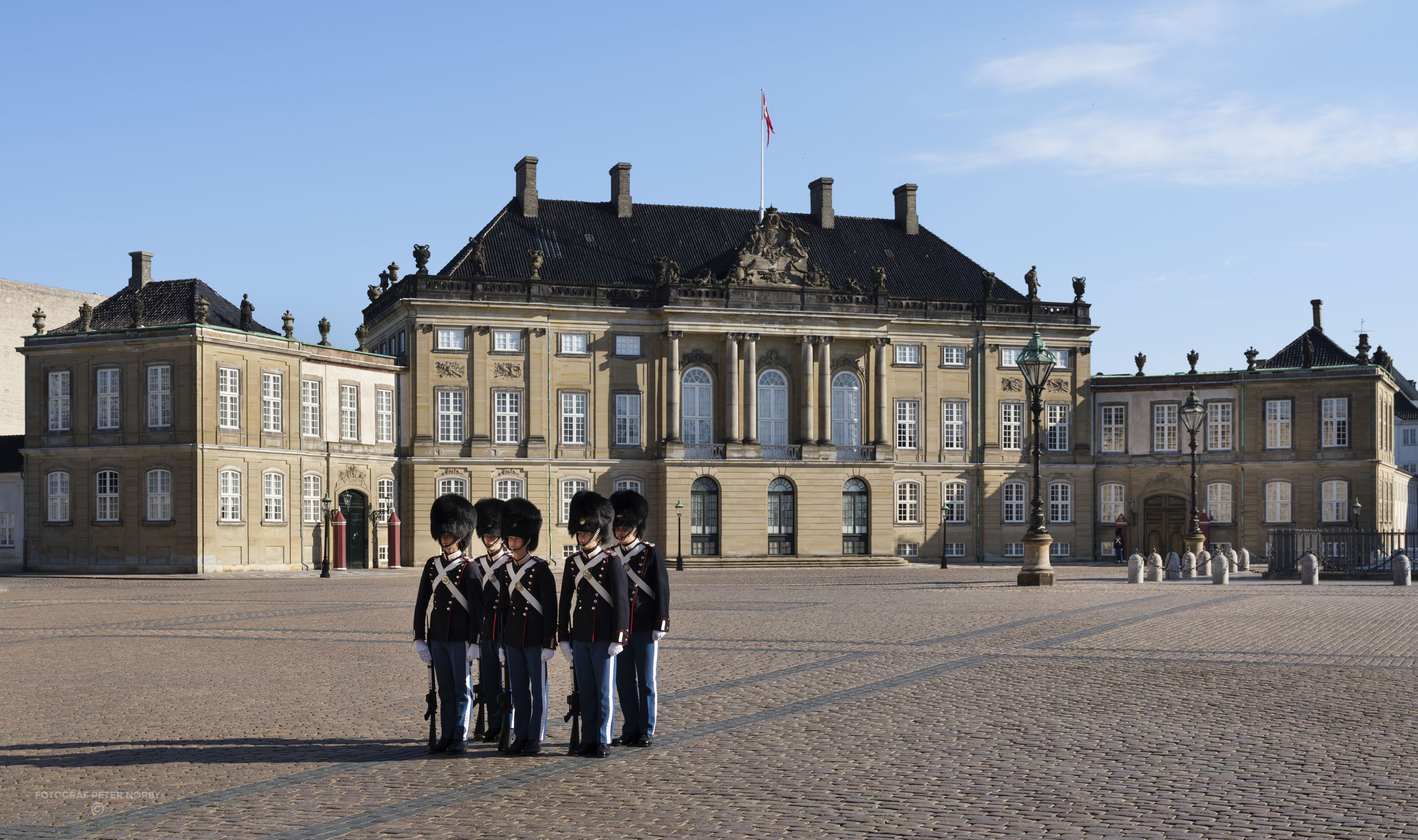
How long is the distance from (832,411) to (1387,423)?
78.9 feet

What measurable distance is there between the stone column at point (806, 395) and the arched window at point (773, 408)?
2.11 ft

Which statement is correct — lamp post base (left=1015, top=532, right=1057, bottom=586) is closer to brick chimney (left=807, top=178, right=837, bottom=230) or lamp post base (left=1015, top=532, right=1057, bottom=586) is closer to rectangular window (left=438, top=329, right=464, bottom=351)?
rectangular window (left=438, top=329, right=464, bottom=351)

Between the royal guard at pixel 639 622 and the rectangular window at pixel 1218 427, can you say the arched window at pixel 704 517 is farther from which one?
the royal guard at pixel 639 622

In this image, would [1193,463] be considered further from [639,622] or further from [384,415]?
[639,622]

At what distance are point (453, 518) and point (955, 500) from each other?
51.7m

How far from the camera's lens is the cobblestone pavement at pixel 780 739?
8562 mm

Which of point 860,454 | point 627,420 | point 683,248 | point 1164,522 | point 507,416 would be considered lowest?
point 1164,522

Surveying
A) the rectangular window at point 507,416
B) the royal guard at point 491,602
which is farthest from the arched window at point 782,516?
the royal guard at point 491,602

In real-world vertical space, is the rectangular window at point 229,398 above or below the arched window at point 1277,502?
above

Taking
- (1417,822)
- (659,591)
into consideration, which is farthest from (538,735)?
(1417,822)

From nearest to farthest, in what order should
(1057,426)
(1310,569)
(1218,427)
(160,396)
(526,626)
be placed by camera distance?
(526,626) → (1310,569) → (160,396) → (1218,427) → (1057,426)

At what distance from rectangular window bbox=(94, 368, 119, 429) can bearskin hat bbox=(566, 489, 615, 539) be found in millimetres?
40639

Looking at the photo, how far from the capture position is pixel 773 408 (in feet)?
192

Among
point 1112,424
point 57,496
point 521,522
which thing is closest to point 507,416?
point 57,496
